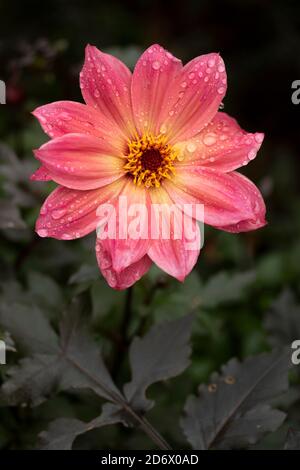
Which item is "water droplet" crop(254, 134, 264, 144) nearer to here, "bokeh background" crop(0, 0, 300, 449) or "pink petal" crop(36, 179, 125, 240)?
"pink petal" crop(36, 179, 125, 240)

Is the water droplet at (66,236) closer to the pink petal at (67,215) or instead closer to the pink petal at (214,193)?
the pink petal at (67,215)

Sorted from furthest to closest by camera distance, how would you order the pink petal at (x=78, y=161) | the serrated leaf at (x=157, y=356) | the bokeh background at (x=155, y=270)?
1. the bokeh background at (x=155, y=270)
2. the serrated leaf at (x=157, y=356)
3. the pink petal at (x=78, y=161)

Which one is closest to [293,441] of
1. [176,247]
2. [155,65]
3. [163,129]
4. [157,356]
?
[157,356]

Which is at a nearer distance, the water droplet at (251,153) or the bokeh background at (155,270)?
the water droplet at (251,153)

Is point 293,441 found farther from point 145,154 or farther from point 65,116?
point 65,116

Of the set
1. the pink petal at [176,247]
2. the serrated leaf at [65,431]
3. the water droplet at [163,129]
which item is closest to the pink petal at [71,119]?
the water droplet at [163,129]
